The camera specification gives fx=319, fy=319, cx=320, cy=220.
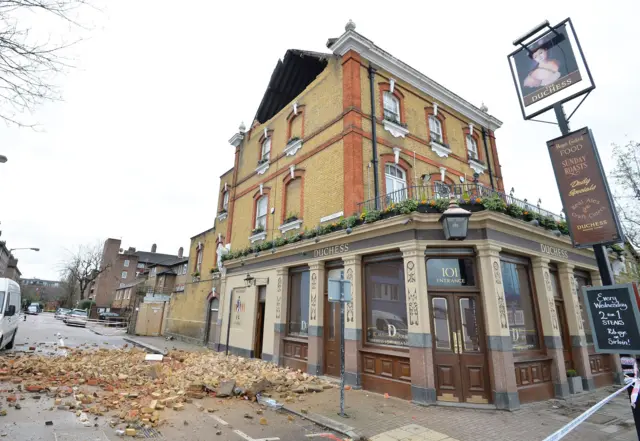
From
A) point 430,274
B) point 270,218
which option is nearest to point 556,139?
point 430,274

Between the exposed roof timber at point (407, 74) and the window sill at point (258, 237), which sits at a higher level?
the exposed roof timber at point (407, 74)

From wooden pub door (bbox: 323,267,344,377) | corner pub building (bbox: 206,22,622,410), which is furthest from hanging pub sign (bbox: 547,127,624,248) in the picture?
wooden pub door (bbox: 323,267,344,377)

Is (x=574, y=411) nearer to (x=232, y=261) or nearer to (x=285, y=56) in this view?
(x=232, y=261)

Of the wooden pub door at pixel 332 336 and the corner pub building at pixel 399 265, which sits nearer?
the corner pub building at pixel 399 265

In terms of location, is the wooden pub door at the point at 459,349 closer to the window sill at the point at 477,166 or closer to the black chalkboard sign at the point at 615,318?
the black chalkboard sign at the point at 615,318

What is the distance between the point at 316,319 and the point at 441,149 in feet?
30.8

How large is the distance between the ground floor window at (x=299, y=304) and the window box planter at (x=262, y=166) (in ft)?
20.1

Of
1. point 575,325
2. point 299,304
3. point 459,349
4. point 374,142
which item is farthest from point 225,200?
point 575,325

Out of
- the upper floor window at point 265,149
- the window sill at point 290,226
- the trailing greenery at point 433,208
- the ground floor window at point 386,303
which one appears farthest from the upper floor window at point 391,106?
the ground floor window at point 386,303

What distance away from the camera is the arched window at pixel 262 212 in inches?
619

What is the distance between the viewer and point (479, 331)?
814 centimetres

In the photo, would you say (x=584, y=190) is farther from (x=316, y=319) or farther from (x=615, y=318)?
(x=316, y=319)

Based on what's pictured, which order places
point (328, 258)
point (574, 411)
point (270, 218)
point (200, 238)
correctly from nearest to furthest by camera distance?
point (574, 411) → point (328, 258) → point (270, 218) → point (200, 238)

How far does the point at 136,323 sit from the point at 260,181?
16724 millimetres
